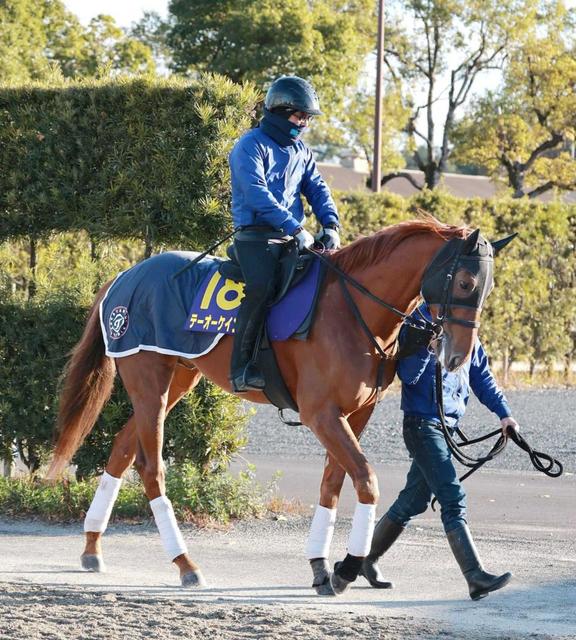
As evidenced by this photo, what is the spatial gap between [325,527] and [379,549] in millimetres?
396

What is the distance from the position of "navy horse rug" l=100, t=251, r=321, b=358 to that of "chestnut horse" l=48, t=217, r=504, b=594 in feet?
0.29

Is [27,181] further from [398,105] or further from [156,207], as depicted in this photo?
[398,105]

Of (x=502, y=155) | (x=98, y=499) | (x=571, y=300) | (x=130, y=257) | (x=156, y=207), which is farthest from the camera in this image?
(x=502, y=155)

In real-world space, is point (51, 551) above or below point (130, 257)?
below

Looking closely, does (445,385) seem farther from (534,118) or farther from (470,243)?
(534,118)

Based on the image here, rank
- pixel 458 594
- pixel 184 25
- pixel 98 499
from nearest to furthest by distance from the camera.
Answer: pixel 458 594, pixel 98 499, pixel 184 25

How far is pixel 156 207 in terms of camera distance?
910 cm

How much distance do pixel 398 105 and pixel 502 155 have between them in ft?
15.9

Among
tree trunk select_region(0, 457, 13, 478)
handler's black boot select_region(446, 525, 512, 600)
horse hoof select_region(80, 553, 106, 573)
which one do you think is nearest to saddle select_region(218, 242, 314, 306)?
handler's black boot select_region(446, 525, 512, 600)

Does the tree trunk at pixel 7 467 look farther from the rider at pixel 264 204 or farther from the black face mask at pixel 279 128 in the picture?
the black face mask at pixel 279 128

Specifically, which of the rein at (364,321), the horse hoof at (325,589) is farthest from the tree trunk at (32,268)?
the horse hoof at (325,589)

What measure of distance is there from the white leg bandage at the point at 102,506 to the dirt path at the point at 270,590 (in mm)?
282

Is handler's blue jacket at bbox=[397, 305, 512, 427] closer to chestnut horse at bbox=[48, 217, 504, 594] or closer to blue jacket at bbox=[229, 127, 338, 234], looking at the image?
chestnut horse at bbox=[48, 217, 504, 594]

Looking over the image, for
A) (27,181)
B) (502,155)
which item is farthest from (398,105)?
(27,181)
